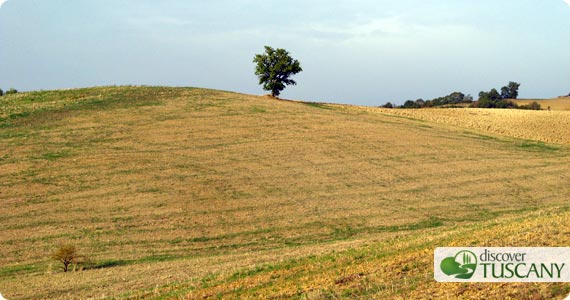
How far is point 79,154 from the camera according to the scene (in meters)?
39.2

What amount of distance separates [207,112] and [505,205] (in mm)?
30481

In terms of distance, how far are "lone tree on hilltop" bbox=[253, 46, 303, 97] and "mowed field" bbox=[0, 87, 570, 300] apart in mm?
13727

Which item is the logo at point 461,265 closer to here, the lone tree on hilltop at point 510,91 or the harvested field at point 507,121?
the harvested field at point 507,121

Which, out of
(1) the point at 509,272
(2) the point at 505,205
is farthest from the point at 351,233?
(1) the point at 509,272

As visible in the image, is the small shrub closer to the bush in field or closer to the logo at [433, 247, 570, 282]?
the logo at [433, 247, 570, 282]

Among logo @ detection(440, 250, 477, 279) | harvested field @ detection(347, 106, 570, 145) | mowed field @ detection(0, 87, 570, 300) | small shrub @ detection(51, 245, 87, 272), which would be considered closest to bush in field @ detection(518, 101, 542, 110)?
harvested field @ detection(347, 106, 570, 145)

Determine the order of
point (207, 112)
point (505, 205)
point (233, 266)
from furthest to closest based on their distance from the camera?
point (207, 112), point (505, 205), point (233, 266)

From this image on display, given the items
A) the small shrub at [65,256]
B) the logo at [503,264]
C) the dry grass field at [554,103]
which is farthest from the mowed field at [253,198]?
the dry grass field at [554,103]

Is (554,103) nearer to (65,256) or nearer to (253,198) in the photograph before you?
(253,198)

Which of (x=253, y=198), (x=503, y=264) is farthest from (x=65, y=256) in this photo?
(x=503, y=264)

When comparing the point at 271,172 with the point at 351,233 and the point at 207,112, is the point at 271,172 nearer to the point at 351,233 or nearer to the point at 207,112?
the point at 351,233

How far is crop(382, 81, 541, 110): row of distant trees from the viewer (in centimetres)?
9525

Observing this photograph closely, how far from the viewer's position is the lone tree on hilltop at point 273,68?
73.8 meters

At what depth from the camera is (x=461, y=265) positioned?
36.9 feet
